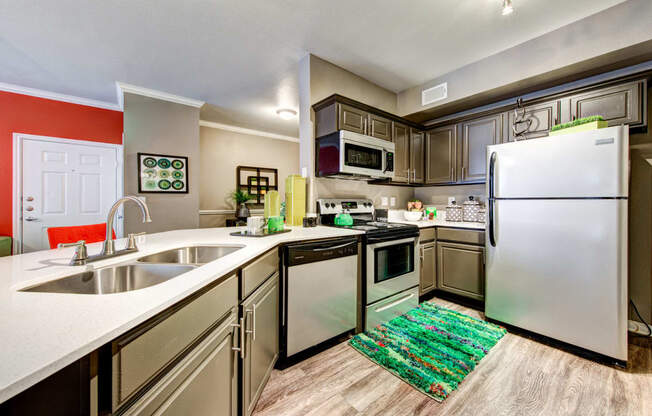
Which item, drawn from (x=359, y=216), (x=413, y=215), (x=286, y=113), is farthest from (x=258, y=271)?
(x=286, y=113)

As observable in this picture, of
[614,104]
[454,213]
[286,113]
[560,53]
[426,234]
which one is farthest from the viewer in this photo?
[286,113]

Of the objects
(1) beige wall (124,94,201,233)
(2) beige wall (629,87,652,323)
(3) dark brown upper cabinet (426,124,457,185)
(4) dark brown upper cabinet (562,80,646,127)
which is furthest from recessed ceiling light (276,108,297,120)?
(2) beige wall (629,87,652,323)

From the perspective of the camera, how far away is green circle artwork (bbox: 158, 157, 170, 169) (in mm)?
3385

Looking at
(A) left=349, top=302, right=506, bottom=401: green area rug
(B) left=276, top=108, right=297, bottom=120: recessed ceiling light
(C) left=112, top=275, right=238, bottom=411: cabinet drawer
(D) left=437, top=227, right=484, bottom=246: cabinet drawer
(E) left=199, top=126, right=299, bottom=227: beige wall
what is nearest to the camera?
(C) left=112, top=275, right=238, bottom=411: cabinet drawer

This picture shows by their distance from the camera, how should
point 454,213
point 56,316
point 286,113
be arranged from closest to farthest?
point 56,316 < point 454,213 < point 286,113

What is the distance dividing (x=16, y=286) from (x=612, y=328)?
10.2 ft

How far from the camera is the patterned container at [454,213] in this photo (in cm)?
313

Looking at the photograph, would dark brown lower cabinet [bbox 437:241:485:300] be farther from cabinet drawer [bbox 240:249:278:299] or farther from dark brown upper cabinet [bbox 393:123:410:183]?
cabinet drawer [bbox 240:249:278:299]

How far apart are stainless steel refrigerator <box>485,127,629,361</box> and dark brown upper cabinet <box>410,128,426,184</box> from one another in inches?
41.6

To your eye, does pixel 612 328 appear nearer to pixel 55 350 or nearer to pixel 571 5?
Result: pixel 571 5

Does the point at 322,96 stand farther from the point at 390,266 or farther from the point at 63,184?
the point at 63,184

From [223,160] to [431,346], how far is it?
4.62m

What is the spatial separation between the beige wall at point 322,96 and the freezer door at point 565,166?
55.5 inches

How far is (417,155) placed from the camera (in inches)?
130
